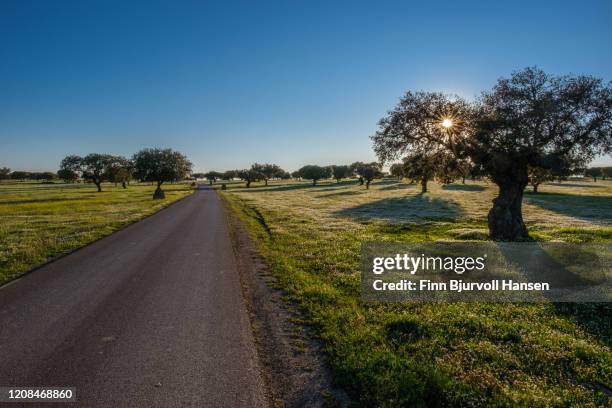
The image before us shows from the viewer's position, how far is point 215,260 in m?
15.1

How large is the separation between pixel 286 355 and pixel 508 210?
20.4m

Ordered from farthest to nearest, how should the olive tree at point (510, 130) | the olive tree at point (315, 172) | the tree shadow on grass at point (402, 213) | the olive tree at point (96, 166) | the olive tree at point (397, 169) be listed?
the olive tree at point (315, 172) < the olive tree at point (96, 166) < the tree shadow on grass at point (402, 213) < the olive tree at point (397, 169) < the olive tree at point (510, 130)

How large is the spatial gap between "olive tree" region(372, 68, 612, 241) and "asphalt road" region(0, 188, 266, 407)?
1493cm

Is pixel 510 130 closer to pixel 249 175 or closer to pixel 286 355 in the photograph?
pixel 286 355

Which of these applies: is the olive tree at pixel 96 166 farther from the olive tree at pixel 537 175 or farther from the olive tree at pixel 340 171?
the olive tree at pixel 537 175

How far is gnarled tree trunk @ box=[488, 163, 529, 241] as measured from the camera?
21.2 metres

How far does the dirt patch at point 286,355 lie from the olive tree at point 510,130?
15.2 meters

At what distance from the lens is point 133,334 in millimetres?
7711

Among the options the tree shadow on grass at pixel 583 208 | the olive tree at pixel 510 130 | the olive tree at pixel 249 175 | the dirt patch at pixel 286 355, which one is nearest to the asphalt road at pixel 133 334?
the dirt patch at pixel 286 355

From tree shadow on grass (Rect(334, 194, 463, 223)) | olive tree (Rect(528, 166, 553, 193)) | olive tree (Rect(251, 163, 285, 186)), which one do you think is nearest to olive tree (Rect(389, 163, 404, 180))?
tree shadow on grass (Rect(334, 194, 463, 223))

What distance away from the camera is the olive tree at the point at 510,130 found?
1798cm

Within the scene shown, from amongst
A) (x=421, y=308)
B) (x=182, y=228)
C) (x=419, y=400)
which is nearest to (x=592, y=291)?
(x=421, y=308)

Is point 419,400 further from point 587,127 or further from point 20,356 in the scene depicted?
point 587,127

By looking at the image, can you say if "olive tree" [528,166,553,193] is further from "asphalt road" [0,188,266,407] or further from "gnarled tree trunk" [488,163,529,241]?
"asphalt road" [0,188,266,407]
